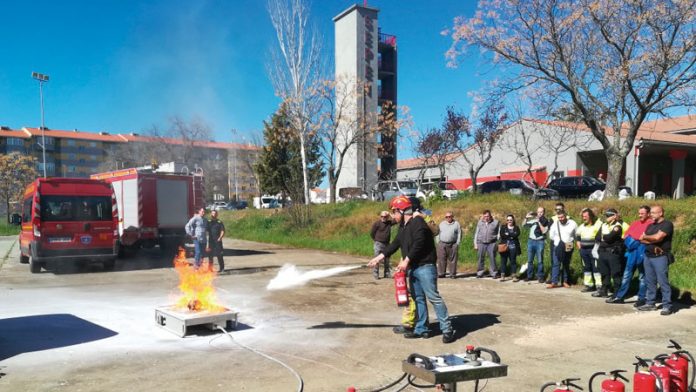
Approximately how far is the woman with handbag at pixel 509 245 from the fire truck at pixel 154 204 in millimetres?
10451

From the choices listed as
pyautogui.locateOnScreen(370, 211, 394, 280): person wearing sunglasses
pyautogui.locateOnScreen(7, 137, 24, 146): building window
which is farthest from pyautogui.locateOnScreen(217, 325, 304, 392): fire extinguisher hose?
pyautogui.locateOnScreen(7, 137, 24, 146): building window

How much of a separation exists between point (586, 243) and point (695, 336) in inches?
142

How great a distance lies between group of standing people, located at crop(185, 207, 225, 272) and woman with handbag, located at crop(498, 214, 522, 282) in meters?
7.05

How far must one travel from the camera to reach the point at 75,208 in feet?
45.0

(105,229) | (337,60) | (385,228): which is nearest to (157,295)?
(105,229)

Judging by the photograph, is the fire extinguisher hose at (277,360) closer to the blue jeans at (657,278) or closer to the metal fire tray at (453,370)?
the metal fire tray at (453,370)

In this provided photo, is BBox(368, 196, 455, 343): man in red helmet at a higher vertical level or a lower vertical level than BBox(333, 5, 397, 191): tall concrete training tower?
lower

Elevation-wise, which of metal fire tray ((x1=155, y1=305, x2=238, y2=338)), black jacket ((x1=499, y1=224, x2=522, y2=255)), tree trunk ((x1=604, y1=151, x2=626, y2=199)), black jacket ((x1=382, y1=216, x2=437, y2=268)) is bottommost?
metal fire tray ((x1=155, y1=305, x2=238, y2=338))

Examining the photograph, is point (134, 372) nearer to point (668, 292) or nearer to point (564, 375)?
point (564, 375)

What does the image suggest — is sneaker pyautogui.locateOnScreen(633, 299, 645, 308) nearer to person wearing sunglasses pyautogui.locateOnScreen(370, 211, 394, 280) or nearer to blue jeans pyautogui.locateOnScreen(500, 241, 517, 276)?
blue jeans pyautogui.locateOnScreen(500, 241, 517, 276)

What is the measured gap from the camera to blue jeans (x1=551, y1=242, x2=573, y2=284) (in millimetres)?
11102

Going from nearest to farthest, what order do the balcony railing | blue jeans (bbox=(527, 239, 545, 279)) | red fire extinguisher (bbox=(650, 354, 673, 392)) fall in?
red fire extinguisher (bbox=(650, 354, 673, 392)) < blue jeans (bbox=(527, 239, 545, 279)) < the balcony railing

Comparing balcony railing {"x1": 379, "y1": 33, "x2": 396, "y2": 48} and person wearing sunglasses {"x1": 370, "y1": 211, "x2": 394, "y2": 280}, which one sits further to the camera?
balcony railing {"x1": 379, "y1": 33, "x2": 396, "y2": 48}

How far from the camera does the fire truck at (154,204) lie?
54.4ft
